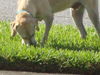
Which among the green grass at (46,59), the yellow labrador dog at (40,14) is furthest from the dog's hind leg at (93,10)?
the green grass at (46,59)

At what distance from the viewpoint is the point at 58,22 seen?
10297mm

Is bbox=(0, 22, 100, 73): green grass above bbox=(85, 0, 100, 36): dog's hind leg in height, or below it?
below

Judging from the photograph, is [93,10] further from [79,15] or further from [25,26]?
[25,26]

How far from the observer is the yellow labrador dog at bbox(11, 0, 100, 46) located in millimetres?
7027

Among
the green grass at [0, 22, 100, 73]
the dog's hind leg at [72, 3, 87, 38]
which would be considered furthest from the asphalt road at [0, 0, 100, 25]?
the green grass at [0, 22, 100, 73]

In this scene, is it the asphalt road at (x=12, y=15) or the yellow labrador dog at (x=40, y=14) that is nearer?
the yellow labrador dog at (x=40, y=14)

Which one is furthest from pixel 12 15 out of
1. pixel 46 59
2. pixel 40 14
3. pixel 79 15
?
pixel 46 59

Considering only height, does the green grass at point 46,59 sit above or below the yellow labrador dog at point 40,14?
below

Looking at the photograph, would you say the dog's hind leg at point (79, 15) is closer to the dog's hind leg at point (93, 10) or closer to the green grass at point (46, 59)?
the dog's hind leg at point (93, 10)

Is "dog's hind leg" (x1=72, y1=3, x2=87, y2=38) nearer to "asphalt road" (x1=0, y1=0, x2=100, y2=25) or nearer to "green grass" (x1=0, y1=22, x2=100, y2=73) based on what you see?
"green grass" (x1=0, y1=22, x2=100, y2=73)

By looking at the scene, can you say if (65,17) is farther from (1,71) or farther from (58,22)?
(1,71)

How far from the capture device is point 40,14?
24.6ft

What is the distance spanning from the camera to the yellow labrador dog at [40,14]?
703 centimetres

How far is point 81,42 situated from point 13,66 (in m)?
1.98
